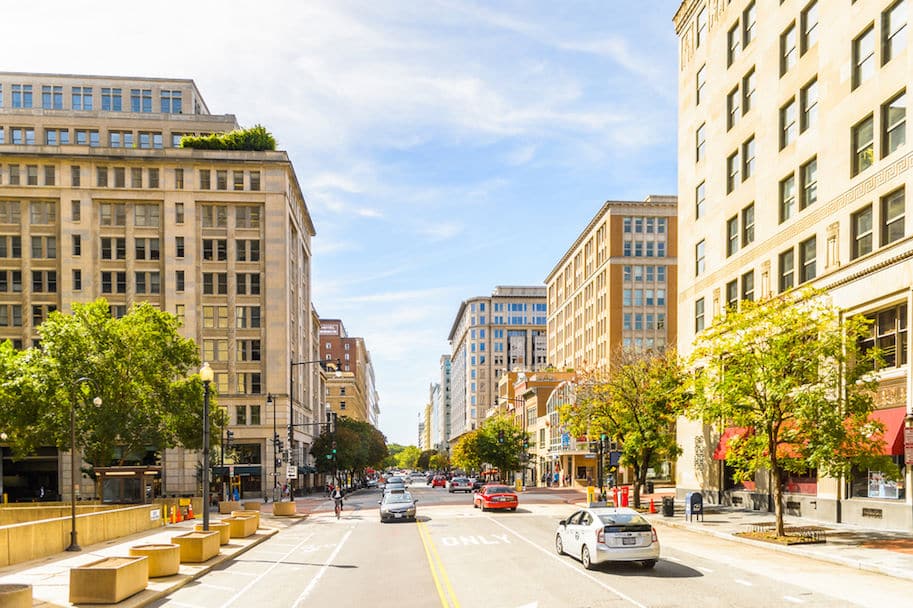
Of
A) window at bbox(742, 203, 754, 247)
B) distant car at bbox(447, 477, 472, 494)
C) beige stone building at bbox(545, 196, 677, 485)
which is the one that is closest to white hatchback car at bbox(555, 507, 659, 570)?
window at bbox(742, 203, 754, 247)

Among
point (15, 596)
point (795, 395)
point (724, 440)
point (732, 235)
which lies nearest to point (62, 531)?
point (15, 596)

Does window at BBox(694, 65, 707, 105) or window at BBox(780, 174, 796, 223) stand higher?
window at BBox(694, 65, 707, 105)

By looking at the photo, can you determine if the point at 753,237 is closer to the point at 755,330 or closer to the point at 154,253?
the point at 755,330

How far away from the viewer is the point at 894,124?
30.3m

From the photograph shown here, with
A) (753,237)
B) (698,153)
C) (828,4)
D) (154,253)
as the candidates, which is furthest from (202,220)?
(828,4)

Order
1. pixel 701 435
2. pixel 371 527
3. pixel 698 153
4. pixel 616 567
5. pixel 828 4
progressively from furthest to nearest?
pixel 698 153
pixel 701 435
pixel 371 527
pixel 828 4
pixel 616 567

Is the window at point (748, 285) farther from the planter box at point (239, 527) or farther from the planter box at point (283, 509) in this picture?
the planter box at point (283, 509)

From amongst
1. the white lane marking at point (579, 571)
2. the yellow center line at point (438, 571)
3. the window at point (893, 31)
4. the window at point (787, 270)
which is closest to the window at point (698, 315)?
the window at point (787, 270)

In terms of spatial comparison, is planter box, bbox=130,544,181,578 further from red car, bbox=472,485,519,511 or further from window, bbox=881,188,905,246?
red car, bbox=472,485,519,511

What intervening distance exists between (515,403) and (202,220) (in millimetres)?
66893

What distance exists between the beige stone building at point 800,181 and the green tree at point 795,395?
8.63 ft

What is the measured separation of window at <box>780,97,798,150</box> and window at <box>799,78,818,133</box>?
2.39ft

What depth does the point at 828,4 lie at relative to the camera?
3459 centimetres

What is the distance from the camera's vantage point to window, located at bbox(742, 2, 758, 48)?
43469mm
